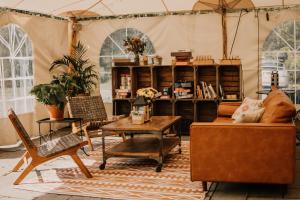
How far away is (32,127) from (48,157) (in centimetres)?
349

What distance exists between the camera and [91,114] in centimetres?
714

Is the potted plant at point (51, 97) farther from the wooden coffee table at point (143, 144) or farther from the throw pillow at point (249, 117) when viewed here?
the throw pillow at point (249, 117)

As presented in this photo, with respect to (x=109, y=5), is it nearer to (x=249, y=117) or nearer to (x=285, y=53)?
(x=285, y=53)

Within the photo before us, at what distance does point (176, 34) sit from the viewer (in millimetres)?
8781

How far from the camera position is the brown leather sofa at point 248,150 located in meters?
4.01

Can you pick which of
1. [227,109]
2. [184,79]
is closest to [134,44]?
[184,79]

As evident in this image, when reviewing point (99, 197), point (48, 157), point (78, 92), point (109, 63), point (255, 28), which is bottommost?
point (99, 197)

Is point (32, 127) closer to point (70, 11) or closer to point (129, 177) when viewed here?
point (70, 11)

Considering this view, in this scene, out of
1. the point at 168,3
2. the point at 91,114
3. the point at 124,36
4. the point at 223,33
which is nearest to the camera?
the point at 91,114

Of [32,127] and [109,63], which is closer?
[32,127]

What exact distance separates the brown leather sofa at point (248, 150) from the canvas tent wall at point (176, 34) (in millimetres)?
4144

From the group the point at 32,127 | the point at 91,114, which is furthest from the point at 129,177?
the point at 32,127

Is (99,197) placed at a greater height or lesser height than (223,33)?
lesser

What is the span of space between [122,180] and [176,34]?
15.1ft
